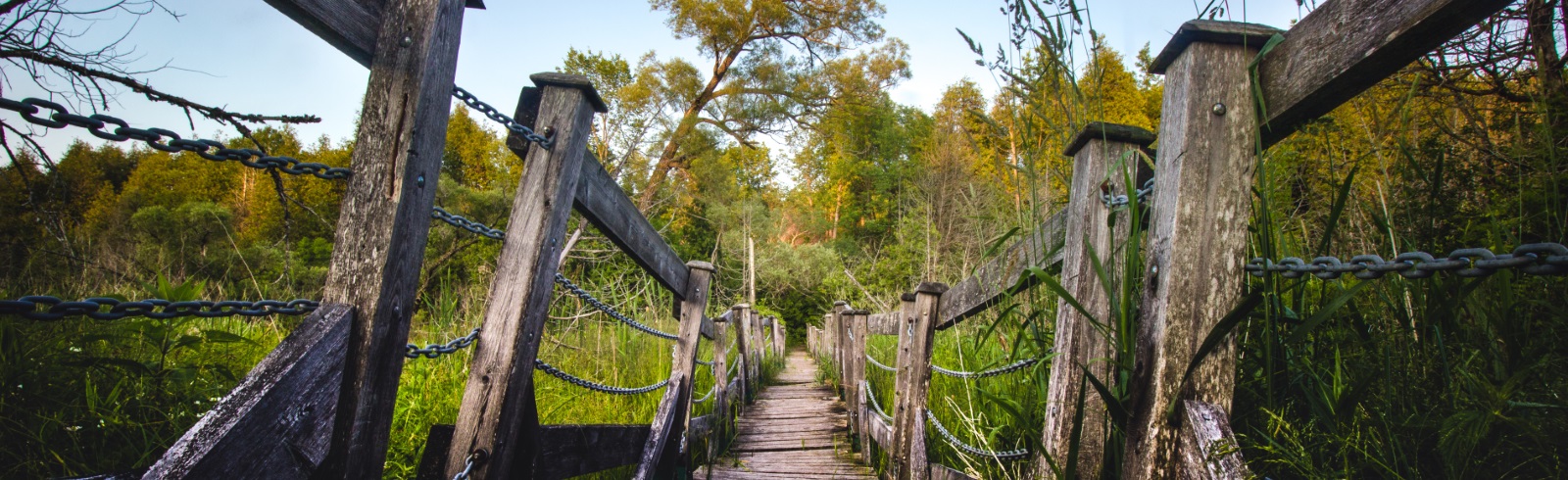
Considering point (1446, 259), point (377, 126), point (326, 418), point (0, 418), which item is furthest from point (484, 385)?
point (1446, 259)

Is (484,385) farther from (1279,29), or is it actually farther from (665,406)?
(1279,29)

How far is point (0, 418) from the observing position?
164cm

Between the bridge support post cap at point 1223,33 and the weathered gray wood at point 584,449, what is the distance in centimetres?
196

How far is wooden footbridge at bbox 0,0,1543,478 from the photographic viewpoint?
88 centimetres

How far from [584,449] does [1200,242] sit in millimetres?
1994

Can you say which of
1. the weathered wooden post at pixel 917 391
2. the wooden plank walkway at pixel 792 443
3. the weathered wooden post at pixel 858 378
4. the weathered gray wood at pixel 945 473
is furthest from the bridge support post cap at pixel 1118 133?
the weathered wooden post at pixel 858 378

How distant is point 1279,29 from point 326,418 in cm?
180

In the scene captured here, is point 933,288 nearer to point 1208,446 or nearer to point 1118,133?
point 1118,133

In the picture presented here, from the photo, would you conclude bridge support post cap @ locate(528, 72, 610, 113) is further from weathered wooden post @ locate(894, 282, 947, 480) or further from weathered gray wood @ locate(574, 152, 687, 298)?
weathered wooden post @ locate(894, 282, 947, 480)

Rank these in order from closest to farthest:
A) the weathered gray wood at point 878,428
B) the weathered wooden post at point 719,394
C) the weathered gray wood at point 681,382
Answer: the weathered gray wood at point 681,382 → the weathered gray wood at point 878,428 → the weathered wooden post at point 719,394

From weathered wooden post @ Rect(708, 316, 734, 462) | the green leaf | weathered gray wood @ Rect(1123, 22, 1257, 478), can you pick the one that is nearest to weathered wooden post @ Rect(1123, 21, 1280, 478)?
weathered gray wood @ Rect(1123, 22, 1257, 478)

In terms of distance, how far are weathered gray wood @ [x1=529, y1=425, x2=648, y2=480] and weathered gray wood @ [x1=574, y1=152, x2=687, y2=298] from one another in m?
0.67

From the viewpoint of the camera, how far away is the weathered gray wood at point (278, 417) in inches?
30.6

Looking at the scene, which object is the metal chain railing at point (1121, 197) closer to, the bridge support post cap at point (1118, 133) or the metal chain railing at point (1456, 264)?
the bridge support post cap at point (1118, 133)
